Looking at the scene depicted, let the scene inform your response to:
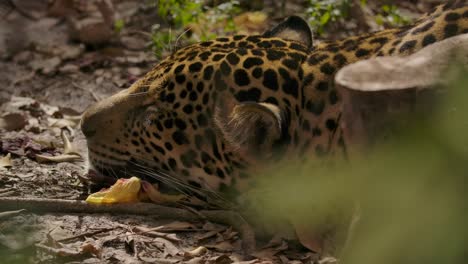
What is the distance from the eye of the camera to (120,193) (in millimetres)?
5422

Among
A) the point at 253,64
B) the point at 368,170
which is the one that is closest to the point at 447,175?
the point at 368,170

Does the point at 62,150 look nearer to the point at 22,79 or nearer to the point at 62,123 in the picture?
the point at 62,123

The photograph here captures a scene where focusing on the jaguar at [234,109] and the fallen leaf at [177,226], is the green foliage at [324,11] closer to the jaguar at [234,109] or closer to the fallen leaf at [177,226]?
the jaguar at [234,109]

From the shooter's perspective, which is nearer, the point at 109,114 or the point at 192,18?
the point at 109,114

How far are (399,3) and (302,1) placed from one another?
145cm

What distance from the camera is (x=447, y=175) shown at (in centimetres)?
344

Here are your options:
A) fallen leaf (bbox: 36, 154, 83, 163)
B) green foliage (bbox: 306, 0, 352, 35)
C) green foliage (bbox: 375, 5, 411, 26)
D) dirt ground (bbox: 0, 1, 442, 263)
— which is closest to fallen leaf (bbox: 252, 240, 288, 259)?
dirt ground (bbox: 0, 1, 442, 263)

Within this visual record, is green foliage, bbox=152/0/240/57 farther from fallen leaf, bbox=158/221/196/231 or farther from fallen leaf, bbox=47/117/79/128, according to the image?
fallen leaf, bbox=158/221/196/231

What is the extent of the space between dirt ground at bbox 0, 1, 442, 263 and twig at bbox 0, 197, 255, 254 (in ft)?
0.18

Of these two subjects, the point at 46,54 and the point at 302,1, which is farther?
the point at 302,1

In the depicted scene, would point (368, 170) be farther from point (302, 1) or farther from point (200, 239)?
point (302, 1)

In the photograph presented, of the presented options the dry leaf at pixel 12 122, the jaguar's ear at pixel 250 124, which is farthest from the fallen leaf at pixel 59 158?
the jaguar's ear at pixel 250 124

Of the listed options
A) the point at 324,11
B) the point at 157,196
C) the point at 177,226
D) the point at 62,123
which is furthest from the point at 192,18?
the point at 177,226

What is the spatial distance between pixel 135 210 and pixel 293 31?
182cm
